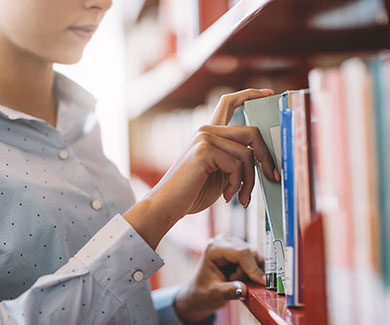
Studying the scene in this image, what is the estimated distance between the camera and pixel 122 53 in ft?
11.4

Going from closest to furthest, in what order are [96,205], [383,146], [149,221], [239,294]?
[383,146] → [149,221] → [239,294] → [96,205]

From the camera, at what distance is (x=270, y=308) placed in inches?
24.3

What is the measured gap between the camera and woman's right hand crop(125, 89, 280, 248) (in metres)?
0.64

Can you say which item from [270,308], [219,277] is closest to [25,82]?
[219,277]

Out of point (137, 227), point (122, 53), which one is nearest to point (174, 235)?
point (137, 227)

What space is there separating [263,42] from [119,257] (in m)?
0.58

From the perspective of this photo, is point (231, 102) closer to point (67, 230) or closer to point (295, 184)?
point (295, 184)

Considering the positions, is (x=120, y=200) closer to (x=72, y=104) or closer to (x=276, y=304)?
(x=72, y=104)

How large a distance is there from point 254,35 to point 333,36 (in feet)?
0.54

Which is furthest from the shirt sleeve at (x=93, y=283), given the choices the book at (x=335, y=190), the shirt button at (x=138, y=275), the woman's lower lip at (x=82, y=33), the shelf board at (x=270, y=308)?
the woman's lower lip at (x=82, y=33)

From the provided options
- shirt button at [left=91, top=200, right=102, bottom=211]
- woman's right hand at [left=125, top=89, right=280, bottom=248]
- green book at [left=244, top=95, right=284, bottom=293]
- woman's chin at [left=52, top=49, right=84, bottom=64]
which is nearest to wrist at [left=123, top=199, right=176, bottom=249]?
woman's right hand at [left=125, top=89, right=280, bottom=248]

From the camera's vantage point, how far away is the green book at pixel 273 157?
0.65 m

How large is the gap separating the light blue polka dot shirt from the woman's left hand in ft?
0.25

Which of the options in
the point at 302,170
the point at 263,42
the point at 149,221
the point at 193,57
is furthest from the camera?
the point at 193,57
